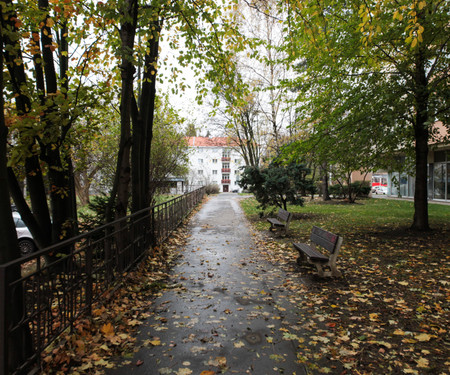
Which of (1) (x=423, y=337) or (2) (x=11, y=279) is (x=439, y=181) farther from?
(2) (x=11, y=279)

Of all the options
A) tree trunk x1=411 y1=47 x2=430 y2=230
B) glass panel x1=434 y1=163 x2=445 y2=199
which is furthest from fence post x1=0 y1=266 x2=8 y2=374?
glass panel x1=434 y1=163 x2=445 y2=199

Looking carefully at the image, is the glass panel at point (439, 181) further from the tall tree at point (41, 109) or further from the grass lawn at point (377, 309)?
the tall tree at point (41, 109)

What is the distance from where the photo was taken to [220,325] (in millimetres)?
3689

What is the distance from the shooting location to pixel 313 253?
5.54 meters

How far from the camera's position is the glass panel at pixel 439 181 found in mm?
22938

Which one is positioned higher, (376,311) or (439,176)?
(439,176)

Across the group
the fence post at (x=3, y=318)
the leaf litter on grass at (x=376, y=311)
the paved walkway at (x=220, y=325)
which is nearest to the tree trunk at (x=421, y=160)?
the leaf litter on grass at (x=376, y=311)

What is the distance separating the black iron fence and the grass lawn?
96.3 inches

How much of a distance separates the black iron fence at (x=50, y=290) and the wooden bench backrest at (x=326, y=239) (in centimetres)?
350

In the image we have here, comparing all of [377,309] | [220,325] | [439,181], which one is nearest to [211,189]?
[439,181]

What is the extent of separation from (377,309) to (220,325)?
6.77ft

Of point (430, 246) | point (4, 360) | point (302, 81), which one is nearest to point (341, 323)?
point (4, 360)

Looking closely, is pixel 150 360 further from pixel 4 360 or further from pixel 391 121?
pixel 391 121

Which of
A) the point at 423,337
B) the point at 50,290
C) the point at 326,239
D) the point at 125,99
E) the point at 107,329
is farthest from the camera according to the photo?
the point at 326,239
